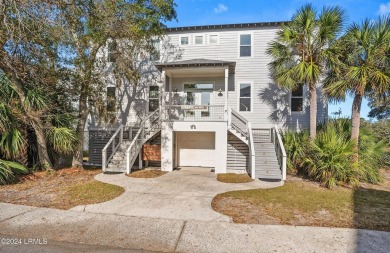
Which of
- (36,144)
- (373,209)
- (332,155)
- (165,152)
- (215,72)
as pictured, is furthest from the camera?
(215,72)

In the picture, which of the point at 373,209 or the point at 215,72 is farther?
the point at 215,72

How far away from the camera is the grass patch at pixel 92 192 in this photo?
666 cm

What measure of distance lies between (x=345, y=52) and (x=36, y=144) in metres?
13.7

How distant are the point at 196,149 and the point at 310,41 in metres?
7.62

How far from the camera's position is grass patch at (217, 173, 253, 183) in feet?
30.5

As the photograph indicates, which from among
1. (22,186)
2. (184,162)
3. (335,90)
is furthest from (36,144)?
(335,90)

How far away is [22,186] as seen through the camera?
8133 millimetres

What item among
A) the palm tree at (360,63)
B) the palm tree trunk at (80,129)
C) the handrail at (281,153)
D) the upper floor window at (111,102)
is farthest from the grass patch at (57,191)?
the palm tree at (360,63)

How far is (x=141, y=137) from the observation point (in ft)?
38.9

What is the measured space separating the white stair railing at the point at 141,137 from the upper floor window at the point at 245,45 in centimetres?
597

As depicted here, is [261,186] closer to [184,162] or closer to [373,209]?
[373,209]

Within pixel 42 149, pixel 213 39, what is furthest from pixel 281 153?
pixel 42 149

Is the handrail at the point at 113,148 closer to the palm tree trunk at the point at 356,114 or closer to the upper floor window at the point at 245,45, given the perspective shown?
the upper floor window at the point at 245,45

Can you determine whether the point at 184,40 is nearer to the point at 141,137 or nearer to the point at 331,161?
the point at 141,137
